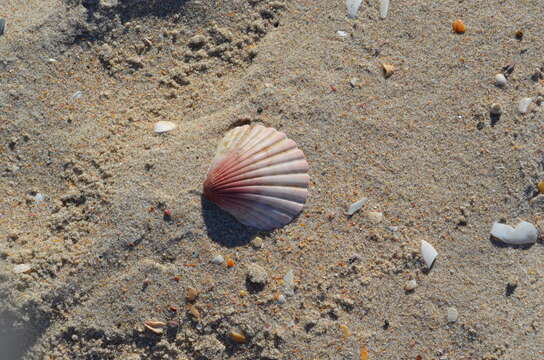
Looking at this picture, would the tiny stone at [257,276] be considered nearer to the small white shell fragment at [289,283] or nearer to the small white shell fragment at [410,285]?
the small white shell fragment at [289,283]

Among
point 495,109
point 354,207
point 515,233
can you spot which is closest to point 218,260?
point 354,207

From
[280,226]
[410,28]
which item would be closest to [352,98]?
[410,28]

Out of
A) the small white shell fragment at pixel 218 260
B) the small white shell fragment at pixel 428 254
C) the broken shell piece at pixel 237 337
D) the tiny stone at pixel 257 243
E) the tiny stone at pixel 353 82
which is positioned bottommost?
the broken shell piece at pixel 237 337

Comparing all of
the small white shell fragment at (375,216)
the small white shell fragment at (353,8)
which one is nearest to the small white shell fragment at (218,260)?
the small white shell fragment at (375,216)

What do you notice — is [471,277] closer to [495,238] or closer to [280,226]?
[495,238]

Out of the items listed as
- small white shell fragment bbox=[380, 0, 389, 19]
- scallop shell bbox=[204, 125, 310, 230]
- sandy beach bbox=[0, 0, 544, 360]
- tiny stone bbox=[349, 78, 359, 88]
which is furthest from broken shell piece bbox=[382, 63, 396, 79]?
scallop shell bbox=[204, 125, 310, 230]

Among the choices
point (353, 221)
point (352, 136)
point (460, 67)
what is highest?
point (460, 67)

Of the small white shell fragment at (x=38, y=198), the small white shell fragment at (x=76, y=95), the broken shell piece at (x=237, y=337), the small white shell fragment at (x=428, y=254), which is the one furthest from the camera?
the small white shell fragment at (x=76, y=95)

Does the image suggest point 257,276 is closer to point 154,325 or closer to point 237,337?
point 237,337
